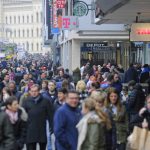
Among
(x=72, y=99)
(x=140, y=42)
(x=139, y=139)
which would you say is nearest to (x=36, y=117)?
(x=72, y=99)

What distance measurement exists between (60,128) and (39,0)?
520 feet

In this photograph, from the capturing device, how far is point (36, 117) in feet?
36.9

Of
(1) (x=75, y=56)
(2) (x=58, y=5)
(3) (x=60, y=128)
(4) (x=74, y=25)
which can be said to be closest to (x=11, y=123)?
(3) (x=60, y=128)

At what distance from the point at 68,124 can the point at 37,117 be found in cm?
204

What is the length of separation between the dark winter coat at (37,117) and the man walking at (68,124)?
1.93m

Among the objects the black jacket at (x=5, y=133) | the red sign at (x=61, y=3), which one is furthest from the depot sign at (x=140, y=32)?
the red sign at (x=61, y=3)

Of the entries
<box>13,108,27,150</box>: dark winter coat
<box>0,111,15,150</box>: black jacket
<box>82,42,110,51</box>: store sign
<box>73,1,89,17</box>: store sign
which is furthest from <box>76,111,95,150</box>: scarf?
<box>82,42,110,51</box>: store sign

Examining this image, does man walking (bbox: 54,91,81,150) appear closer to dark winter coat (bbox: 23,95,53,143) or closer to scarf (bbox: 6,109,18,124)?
scarf (bbox: 6,109,18,124)

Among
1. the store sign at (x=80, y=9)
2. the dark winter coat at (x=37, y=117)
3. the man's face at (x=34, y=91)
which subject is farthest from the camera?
the store sign at (x=80, y=9)

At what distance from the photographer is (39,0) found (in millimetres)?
166250

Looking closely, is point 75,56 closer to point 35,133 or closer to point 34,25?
point 35,133

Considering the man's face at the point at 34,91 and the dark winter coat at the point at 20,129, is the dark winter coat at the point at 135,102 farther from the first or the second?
the dark winter coat at the point at 20,129

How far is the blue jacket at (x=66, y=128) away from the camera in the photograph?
361 inches

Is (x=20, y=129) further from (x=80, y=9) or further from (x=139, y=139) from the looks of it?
(x=80, y=9)
